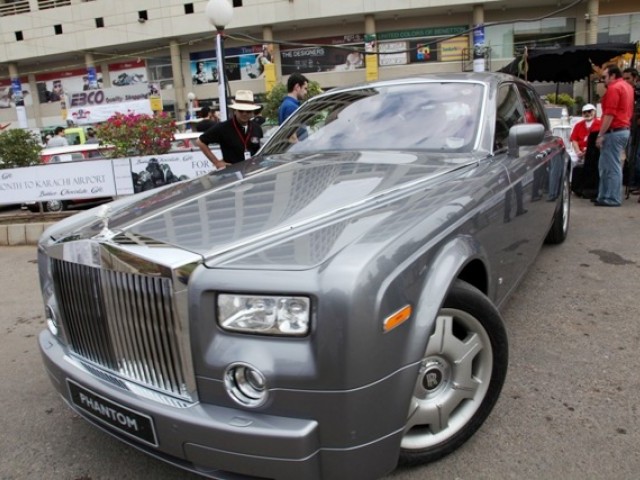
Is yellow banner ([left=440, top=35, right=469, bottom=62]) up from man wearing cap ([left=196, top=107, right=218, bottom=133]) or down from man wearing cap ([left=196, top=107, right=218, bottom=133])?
up

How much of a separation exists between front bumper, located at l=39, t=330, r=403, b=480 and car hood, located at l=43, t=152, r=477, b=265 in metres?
0.55

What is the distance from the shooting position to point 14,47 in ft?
149

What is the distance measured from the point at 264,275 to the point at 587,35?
42.1 meters

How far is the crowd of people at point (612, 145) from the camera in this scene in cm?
674

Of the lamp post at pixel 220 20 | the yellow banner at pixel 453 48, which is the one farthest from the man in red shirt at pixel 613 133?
the yellow banner at pixel 453 48

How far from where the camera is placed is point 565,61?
38.3 ft

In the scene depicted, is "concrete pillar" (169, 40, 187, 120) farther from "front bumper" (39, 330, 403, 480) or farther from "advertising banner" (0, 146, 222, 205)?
"front bumper" (39, 330, 403, 480)

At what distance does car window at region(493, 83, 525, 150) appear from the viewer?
132 inches

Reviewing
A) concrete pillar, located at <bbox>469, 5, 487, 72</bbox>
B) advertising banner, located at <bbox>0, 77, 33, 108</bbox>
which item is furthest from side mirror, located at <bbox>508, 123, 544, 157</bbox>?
advertising banner, located at <bbox>0, 77, 33, 108</bbox>

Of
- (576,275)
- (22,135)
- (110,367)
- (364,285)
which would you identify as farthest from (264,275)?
(22,135)

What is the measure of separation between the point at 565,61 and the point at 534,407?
1109cm

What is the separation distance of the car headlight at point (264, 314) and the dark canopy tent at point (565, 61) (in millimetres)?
11099

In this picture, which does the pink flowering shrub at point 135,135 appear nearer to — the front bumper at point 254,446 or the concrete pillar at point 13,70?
the front bumper at point 254,446

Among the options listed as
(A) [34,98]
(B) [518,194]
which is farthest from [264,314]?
(A) [34,98]
